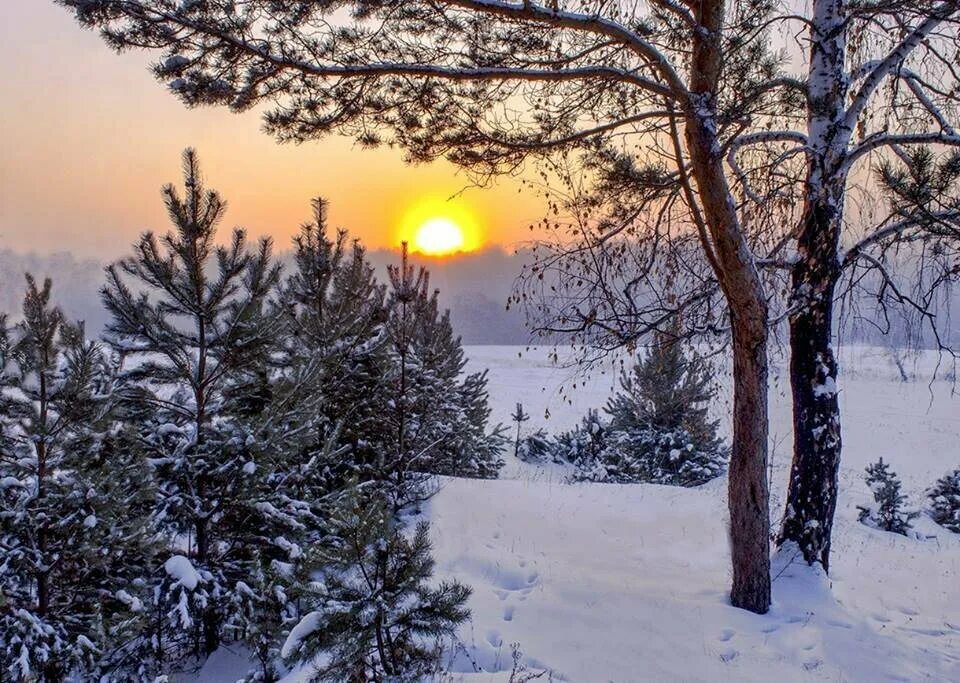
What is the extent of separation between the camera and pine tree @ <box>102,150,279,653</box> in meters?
5.41

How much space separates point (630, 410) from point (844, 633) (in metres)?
10.2

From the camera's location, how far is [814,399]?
5.78 m

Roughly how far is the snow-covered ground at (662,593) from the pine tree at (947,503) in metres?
0.51

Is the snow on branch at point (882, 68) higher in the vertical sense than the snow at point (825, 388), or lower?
higher

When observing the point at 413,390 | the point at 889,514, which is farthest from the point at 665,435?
the point at 413,390

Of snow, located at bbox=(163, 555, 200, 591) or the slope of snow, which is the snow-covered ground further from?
snow, located at bbox=(163, 555, 200, 591)

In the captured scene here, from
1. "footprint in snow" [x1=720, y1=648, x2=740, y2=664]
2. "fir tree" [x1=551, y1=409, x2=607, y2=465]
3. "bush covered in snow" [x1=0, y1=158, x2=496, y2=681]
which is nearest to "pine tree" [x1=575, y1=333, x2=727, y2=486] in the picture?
"fir tree" [x1=551, y1=409, x2=607, y2=465]

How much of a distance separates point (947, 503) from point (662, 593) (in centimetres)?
1003

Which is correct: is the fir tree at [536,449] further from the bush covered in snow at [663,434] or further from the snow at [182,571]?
the snow at [182,571]

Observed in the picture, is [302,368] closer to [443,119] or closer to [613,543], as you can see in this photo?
[443,119]

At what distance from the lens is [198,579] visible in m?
5.19

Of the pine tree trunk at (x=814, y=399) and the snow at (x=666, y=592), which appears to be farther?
the pine tree trunk at (x=814, y=399)

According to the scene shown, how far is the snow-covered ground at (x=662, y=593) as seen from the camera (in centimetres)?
430

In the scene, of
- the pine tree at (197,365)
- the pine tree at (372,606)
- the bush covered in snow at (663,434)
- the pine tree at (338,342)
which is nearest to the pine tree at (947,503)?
the bush covered in snow at (663,434)
